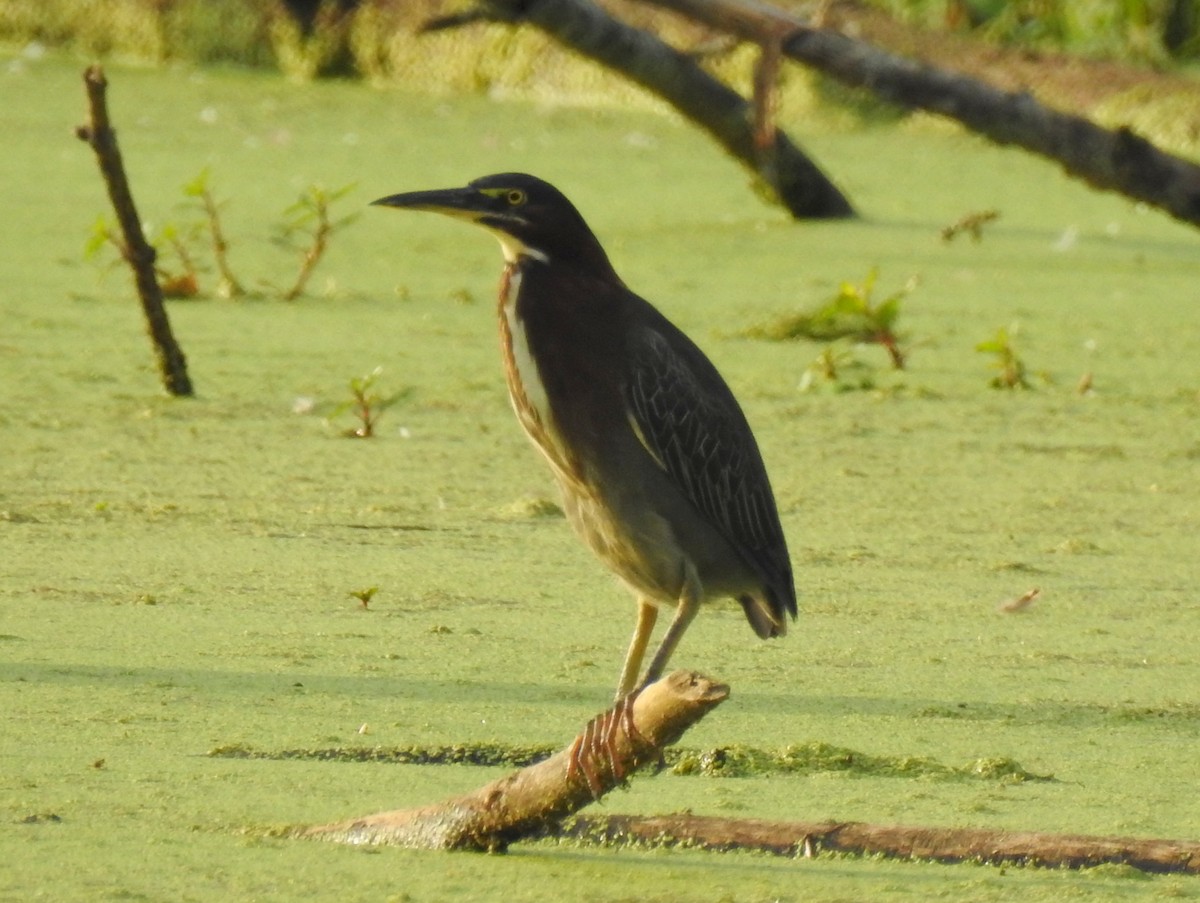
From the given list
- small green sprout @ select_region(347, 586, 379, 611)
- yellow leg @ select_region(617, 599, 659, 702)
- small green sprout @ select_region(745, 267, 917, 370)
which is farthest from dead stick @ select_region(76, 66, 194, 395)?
yellow leg @ select_region(617, 599, 659, 702)

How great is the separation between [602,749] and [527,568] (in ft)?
5.23

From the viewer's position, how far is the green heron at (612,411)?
3.08 meters

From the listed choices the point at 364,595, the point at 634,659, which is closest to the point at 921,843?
the point at 634,659

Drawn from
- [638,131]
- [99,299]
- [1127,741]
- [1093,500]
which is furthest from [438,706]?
[638,131]

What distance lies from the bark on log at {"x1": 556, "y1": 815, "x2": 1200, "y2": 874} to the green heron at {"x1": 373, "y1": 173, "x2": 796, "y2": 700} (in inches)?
→ 11.7

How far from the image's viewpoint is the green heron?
3.08 metres

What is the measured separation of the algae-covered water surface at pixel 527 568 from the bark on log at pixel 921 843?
2 centimetres

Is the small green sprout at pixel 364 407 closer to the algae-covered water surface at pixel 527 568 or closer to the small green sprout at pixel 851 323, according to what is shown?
the algae-covered water surface at pixel 527 568

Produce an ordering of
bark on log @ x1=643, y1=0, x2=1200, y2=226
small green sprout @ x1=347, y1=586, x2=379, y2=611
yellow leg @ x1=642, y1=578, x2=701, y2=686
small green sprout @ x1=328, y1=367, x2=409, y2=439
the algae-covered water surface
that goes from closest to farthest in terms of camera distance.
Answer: bark on log @ x1=643, y1=0, x2=1200, y2=226, the algae-covered water surface, yellow leg @ x1=642, y1=578, x2=701, y2=686, small green sprout @ x1=347, y1=586, x2=379, y2=611, small green sprout @ x1=328, y1=367, x2=409, y2=439

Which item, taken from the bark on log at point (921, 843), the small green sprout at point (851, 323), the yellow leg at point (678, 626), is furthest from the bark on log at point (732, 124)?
the bark on log at point (921, 843)

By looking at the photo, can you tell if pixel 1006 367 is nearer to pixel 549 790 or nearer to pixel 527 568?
pixel 527 568

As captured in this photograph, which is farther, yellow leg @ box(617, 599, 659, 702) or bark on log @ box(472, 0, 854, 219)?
yellow leg @ box(617, 599, 659, 702)

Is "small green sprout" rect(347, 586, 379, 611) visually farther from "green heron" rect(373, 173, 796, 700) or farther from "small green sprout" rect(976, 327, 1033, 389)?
"small green sprout" rect(976, 327, 1033, 389)

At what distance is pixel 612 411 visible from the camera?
311cm
